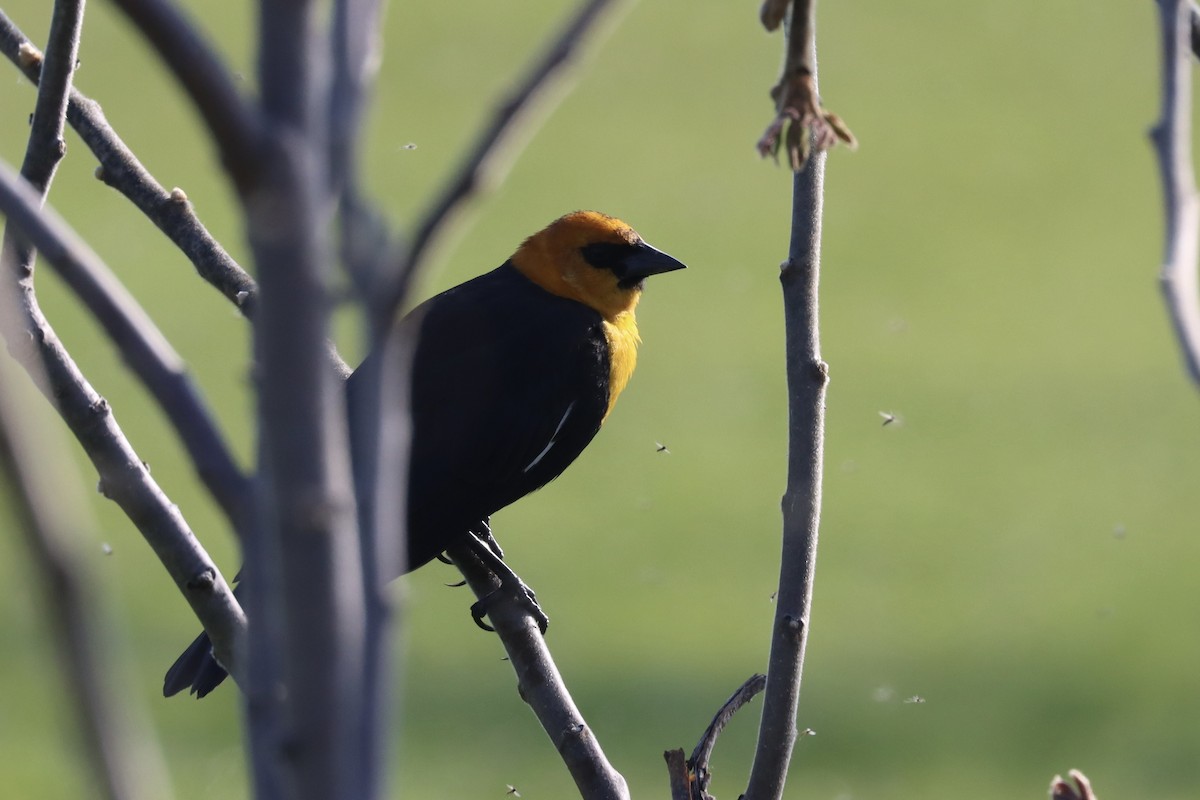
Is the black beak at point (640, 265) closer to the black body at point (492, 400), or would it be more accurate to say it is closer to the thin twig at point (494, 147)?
the black body at point (492, 400)

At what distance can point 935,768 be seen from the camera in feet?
21.6

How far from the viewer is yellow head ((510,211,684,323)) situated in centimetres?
436

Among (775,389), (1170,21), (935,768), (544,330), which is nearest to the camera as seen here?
(1170,21)

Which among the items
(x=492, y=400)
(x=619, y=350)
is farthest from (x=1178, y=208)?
(x=619, y=350)

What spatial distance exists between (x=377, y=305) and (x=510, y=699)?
249 inches

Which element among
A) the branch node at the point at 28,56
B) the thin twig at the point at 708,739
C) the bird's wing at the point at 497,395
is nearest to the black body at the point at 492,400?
the bird's wing at the point at 497,395

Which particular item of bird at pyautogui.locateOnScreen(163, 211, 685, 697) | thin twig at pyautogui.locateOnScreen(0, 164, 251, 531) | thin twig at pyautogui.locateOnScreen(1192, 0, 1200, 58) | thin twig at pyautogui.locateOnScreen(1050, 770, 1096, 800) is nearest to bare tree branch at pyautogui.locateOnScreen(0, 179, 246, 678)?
thin twig at pyautogui.locateOnScreen(0, 164, 251, 531)

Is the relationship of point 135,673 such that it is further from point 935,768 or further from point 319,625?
point 319,625

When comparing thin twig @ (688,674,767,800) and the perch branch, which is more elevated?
the perch branch

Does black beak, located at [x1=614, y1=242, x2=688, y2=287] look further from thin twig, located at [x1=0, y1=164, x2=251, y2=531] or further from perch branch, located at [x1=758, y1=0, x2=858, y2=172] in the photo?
thin twig, located at [x1=0, y1=164, x2=251, y2=531]

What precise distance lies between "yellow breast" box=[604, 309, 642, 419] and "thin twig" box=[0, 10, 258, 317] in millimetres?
1582

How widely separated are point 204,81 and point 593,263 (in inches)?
144

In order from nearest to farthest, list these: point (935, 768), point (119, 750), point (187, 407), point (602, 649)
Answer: point (119, 750)
point (187, 407)
point (935, 768)
point (602, 649)

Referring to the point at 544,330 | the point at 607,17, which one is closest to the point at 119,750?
the point at 607,17
